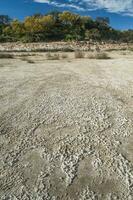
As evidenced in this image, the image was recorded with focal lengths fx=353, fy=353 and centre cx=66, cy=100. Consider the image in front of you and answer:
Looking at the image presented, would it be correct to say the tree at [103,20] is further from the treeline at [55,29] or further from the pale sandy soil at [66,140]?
the pale sandy soil at [66,140]

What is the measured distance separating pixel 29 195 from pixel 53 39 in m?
57.1

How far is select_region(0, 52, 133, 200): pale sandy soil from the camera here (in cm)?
633

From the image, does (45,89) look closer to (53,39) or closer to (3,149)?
(3,149)

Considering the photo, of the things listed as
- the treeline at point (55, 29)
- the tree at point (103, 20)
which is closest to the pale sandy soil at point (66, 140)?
the treeline at point (55, 29)

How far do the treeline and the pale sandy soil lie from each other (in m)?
45.9

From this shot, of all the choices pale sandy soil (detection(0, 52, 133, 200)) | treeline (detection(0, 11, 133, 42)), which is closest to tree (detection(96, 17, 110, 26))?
treeline (detection(0, 11, 133, 42))

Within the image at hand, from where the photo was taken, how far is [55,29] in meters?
66.8

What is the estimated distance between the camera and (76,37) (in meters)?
61.8

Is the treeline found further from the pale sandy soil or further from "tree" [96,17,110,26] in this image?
the pale sandy soil

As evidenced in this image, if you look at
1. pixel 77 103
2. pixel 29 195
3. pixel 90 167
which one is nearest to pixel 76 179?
pixel 90 167

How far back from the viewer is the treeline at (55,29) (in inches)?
2442

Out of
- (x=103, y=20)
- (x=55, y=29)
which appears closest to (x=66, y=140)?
(x=55, y=29)

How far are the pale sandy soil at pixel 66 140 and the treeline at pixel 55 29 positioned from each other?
4586 cm

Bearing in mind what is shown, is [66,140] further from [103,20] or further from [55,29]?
[103,20]
